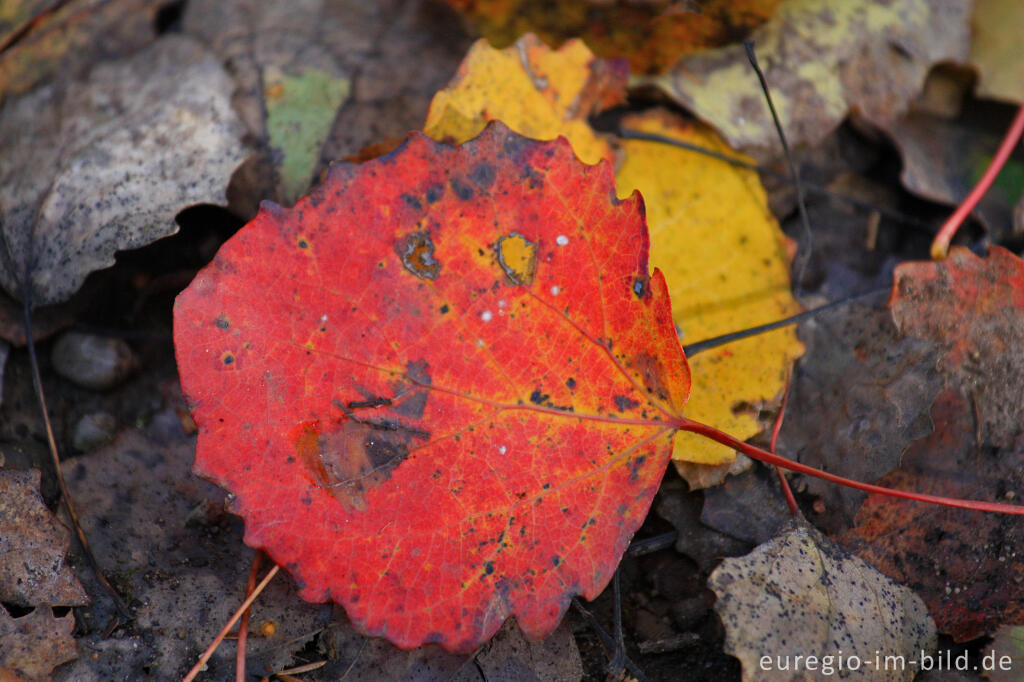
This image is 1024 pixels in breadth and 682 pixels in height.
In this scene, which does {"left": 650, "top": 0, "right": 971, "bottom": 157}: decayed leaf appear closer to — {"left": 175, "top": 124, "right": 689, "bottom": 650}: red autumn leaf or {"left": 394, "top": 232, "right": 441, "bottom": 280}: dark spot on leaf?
{"left": 175, "top": 124, "right": 689, "bottom": 650}: red autumn leaf

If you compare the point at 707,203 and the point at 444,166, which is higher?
the point at 444,166

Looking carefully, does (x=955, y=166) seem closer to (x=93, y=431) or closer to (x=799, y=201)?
(x=799, y=201)

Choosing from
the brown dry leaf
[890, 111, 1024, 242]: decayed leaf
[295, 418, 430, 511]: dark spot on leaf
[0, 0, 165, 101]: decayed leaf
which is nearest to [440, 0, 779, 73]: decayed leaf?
[890, 111, 1024, 242]: decayed leaf

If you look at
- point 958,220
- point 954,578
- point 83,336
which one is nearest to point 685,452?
point 954,578

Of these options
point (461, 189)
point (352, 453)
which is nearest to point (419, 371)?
point (352, 453)

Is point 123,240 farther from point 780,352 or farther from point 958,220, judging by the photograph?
point 958,220

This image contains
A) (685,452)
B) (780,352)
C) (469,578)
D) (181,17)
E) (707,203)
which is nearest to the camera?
(469,578)
